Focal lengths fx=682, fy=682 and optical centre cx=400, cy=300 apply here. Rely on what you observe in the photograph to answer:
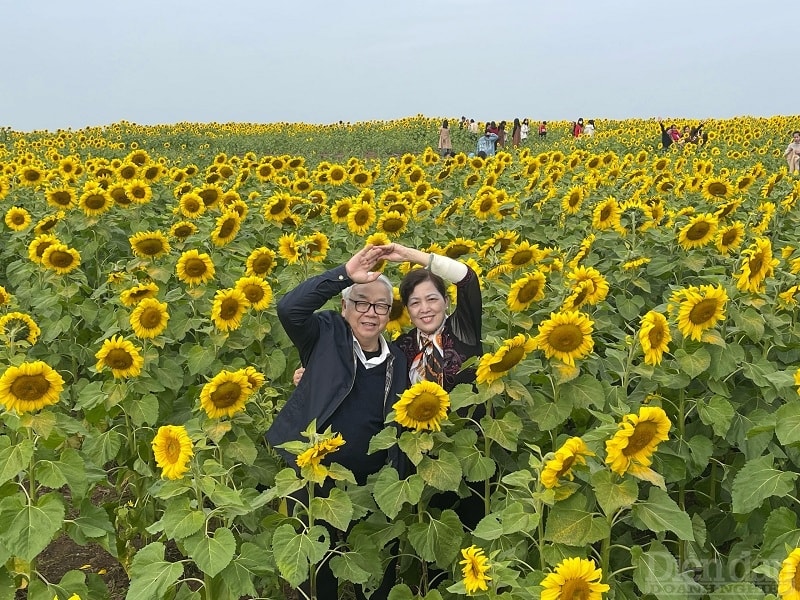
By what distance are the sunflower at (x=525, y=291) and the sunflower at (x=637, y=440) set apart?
142 centimetres

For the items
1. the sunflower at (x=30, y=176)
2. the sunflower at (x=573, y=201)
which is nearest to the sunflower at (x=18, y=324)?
the sunflower at (x=573, y=201)

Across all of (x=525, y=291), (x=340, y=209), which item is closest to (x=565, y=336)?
(x=525, y=291)

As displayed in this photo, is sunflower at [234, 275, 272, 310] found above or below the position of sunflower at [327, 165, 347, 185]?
below

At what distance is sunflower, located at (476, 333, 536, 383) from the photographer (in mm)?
2797

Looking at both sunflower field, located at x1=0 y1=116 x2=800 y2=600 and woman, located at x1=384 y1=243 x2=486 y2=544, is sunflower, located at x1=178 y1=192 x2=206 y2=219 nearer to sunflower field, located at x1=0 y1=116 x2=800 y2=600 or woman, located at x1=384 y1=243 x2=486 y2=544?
sunflower field, located at x1=0 y1=116 x2=800 y2=600

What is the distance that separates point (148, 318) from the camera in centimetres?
398

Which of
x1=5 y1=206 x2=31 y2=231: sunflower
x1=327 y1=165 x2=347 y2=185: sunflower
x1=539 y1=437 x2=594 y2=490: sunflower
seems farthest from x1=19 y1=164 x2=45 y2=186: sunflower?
x1=539 y1=437 x2=594 y2=490: sunflower

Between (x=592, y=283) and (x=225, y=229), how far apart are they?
317cm

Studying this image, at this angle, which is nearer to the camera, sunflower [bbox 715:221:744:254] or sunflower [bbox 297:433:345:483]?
sunflower [bbox 297:433:345:483]

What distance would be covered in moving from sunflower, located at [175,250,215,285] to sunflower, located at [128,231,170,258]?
565 millimetres

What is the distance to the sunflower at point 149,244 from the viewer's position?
504 centimetres

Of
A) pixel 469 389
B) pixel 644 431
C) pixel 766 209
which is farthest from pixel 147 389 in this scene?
pixel 766 209

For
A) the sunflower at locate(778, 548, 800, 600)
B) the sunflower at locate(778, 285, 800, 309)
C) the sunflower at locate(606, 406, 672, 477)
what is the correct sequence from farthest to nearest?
1. the sunflower at locate(778, 285, 800, 309)
2. the sunflower at locate(606, 406, 672, 477)
3. the sunflower at locate(778, 548, 800, 600)

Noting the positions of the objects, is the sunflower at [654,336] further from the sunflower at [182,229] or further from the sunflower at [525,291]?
the sunflower at [182,229]
